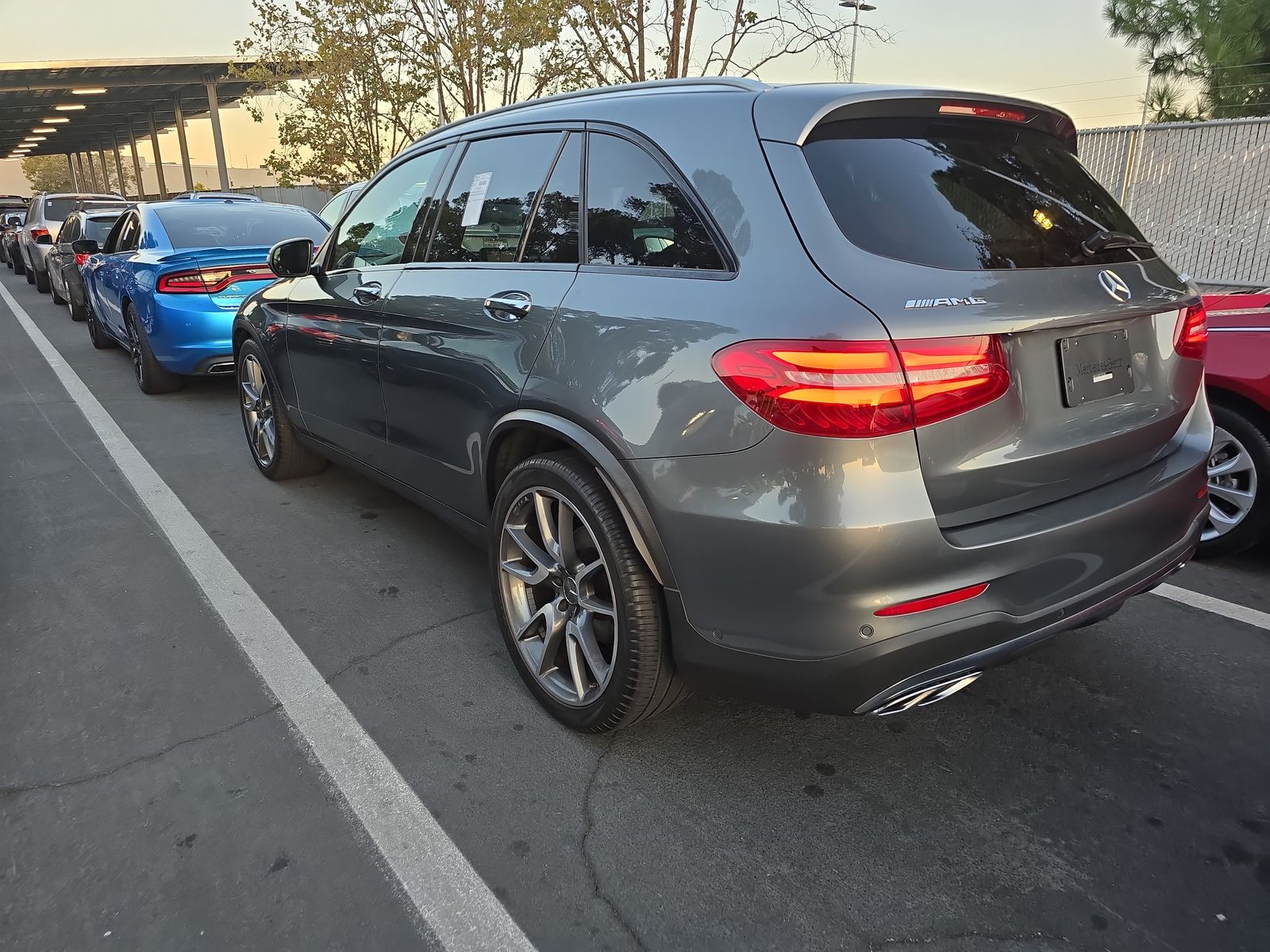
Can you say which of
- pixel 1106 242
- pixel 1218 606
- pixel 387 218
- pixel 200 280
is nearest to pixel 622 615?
pixel 1106 242

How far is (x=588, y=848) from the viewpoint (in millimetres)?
2311

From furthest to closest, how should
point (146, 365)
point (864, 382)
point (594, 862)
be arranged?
point (146, 365)
point (594, 862)
point (864, 382)

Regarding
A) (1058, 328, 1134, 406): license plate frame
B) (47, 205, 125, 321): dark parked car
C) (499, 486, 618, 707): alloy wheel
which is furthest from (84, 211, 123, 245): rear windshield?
(1058, 328, 1134, 406): license plate frame

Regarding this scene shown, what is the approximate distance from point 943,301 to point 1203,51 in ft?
59.5

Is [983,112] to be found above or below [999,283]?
above

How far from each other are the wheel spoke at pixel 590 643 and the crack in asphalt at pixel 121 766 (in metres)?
1.06

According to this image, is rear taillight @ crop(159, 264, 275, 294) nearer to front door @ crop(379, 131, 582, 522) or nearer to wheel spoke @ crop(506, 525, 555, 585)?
front door @ crop(379, 131, 582, 522)

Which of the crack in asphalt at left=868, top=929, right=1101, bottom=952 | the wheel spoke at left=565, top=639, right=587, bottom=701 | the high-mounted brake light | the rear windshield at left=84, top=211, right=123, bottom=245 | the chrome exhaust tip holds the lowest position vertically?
the crack in asphalt at left=868, top=929, right=1101, bottom=952

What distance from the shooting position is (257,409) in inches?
208

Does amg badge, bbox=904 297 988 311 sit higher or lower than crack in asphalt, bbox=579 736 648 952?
higher

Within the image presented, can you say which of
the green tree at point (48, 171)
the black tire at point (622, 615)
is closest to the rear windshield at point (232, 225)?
the black tire at point (622, 615)

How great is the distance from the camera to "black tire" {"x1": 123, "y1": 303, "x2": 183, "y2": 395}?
287 inches

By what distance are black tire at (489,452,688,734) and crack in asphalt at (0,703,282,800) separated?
105 cm

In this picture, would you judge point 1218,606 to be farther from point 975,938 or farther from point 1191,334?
point 975,938
